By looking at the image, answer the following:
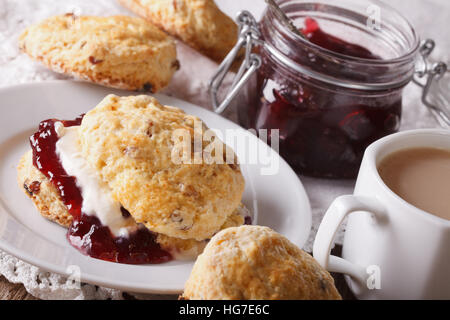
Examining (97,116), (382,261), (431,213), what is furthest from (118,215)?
(431,213)

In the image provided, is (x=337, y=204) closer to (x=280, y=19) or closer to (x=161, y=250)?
(x=161, y=250)

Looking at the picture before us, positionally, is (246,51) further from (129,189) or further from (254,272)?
(254,272)

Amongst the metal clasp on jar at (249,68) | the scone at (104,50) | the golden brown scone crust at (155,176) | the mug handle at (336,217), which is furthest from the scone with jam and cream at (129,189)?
the metal clasp on jar at (249,68)

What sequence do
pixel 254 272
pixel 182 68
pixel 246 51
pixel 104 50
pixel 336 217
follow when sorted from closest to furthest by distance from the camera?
1. pixel 254 272
2. pixel 336 217
3. pixel 104 50
4. pixel 246 51
5. pixel 182 68

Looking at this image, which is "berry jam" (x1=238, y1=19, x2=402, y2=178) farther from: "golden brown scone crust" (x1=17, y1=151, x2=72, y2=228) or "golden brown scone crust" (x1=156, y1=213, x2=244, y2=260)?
"golden brown scone crust" (x1=17, y1=151, x2=72, y2=228)

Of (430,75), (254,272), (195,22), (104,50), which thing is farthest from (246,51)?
(254,272)

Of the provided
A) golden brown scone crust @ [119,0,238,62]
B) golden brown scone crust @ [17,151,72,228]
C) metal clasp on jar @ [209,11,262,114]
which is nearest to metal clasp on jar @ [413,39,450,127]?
metal clasp on jar @ [209,11,262,114]

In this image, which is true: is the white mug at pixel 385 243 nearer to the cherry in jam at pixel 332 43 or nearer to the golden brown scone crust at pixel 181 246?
the golden brown scone crust at pixel 181 246
